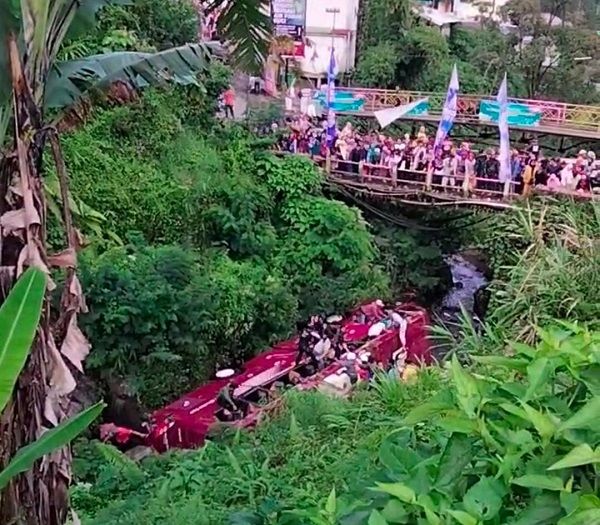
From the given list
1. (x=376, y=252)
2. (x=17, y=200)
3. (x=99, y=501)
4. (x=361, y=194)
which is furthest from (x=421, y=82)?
(x=17, y=200)

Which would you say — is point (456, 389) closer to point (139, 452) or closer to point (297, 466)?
point (297, 466)

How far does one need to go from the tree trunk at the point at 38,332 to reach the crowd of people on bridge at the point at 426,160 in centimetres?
1026

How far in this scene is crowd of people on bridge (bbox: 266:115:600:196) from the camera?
1294 cm

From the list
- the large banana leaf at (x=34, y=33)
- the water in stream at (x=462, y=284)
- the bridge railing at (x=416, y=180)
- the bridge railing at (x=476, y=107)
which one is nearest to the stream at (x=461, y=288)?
the water in stream at (x=462, y=284)

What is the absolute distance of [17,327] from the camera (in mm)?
2182

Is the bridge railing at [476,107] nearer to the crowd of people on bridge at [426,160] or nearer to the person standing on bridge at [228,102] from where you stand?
the crowd of people on bridge at [426,160]

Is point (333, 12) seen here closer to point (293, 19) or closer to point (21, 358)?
point (293, 19)

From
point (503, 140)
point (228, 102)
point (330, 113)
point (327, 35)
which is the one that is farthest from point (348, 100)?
point (327, 35)

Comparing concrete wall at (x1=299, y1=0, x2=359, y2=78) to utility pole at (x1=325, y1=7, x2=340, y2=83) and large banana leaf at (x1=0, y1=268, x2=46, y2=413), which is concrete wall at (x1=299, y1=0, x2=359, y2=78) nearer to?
utility pole at (x1=325, y1=7, x2=340, y2=83)

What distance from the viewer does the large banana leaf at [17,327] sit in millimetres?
2127

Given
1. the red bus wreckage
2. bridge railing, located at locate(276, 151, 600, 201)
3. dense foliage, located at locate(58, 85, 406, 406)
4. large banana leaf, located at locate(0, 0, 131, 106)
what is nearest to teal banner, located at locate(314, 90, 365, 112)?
bridge railing, located at locate(276, 151, 600, 201)

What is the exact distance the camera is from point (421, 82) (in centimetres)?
1880

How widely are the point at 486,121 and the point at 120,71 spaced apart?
1263 centimetres

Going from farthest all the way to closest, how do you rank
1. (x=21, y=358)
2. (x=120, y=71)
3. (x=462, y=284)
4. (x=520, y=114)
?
(x=462, y=284) → (x=520, y=114) → (x=120, y=71) → (x=21, y=358)
